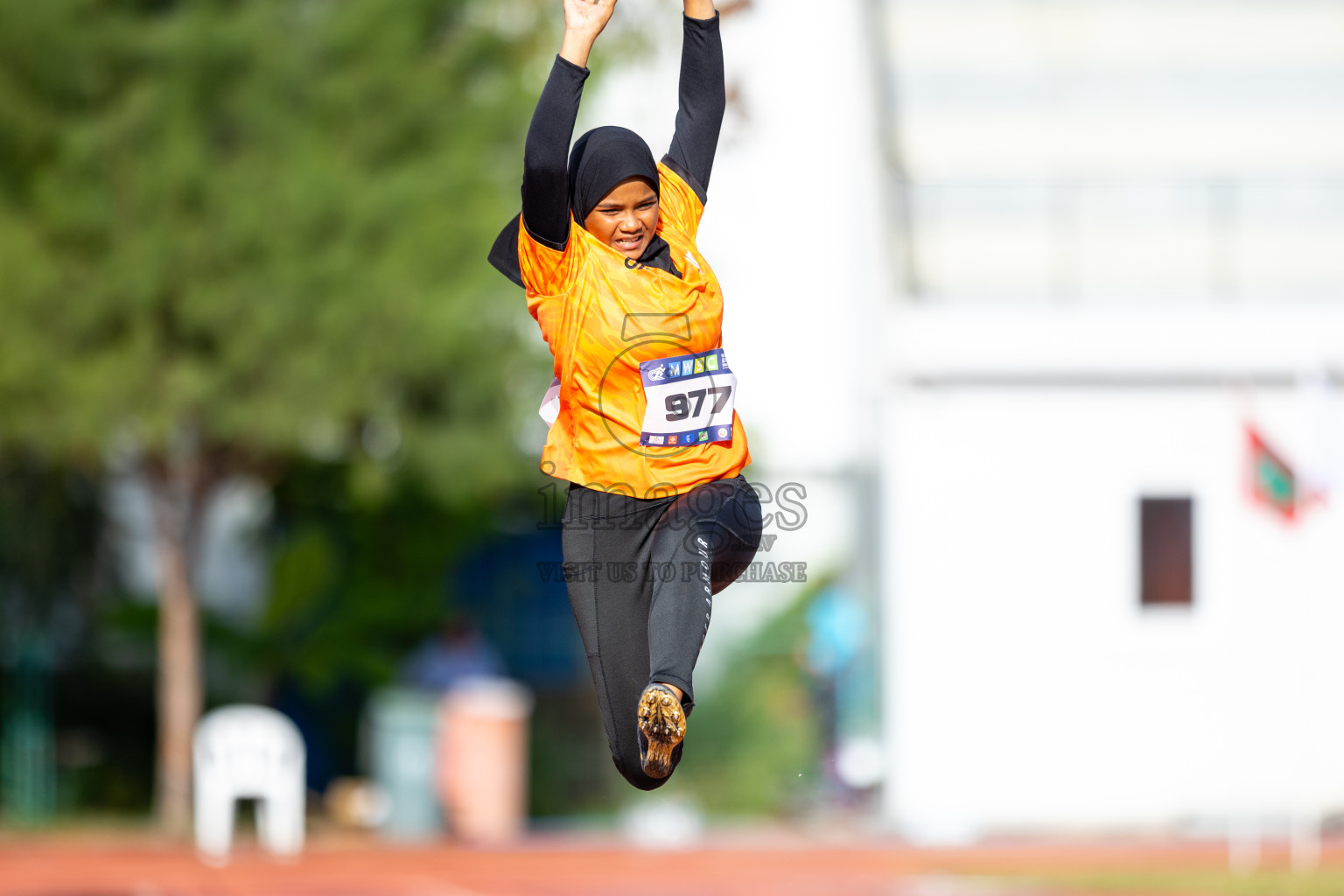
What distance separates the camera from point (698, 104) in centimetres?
442

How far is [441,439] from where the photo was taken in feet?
52.6

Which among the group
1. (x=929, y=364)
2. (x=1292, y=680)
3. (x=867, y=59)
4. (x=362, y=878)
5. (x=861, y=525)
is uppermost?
(x=867, y=59)

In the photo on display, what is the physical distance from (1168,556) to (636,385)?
13.0m

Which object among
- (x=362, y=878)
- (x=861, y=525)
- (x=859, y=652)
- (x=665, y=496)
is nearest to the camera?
(x=665, y=496)

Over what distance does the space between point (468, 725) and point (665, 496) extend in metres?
13.0

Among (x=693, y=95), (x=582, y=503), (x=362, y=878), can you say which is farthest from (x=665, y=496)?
(x=362, y=878)

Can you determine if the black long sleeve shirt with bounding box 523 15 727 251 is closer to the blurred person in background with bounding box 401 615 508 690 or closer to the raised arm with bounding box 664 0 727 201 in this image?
the raised arm with bounding box 664 0 727 201

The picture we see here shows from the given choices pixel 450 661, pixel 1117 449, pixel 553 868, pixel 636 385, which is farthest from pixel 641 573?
pixel 450 661

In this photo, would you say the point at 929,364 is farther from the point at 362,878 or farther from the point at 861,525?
the point at 362,878

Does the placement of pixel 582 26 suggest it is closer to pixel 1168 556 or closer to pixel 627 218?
pixel 627 218

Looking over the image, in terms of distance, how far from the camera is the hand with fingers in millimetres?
3936

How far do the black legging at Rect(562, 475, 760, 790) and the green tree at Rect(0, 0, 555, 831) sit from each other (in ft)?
36.4

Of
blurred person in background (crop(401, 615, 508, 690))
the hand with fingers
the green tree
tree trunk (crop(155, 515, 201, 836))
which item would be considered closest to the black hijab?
the hand with fingers

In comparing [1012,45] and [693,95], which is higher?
[1012,45]
